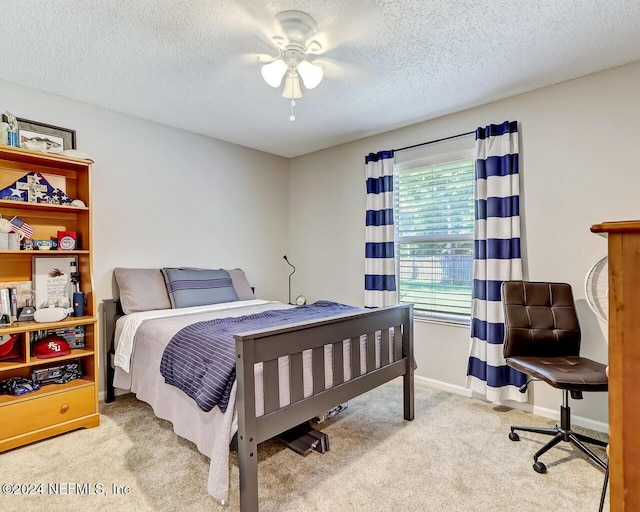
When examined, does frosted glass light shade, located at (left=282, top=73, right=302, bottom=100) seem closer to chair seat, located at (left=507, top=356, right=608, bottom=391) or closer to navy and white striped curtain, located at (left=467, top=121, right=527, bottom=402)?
navy and white striped curtain, located at (left=467, top=121, right=527, bottom=402)

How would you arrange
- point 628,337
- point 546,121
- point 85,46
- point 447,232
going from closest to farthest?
1. point 628,337
2. point 85,46
3. point 546,121
4. point 447,232

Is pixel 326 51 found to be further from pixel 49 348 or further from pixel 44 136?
pixel 49 348

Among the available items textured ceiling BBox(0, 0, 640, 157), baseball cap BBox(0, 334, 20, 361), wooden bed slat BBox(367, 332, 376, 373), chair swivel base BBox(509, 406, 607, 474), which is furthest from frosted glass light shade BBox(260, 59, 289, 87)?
chair swivel base BBox(509, 406, 607, 474)

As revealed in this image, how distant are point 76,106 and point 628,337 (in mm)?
3621

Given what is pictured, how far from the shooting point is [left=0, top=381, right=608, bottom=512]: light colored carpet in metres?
1.66

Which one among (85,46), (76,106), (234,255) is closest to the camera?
(85,46)

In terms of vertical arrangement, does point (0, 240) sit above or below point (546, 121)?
below

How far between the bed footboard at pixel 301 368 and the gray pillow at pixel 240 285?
1.72m

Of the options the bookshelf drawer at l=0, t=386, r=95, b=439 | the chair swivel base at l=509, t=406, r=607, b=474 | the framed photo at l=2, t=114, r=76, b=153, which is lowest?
the chair swivel base at l=509, t=406, r=607, b=474

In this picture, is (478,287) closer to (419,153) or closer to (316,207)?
(419,153)

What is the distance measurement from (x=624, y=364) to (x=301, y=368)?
51.1 inches

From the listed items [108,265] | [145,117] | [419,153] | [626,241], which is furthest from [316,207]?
[626,241]

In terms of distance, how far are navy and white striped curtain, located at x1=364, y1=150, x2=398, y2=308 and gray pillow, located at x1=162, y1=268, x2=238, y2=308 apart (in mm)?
1396

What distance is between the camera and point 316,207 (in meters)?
4.21
